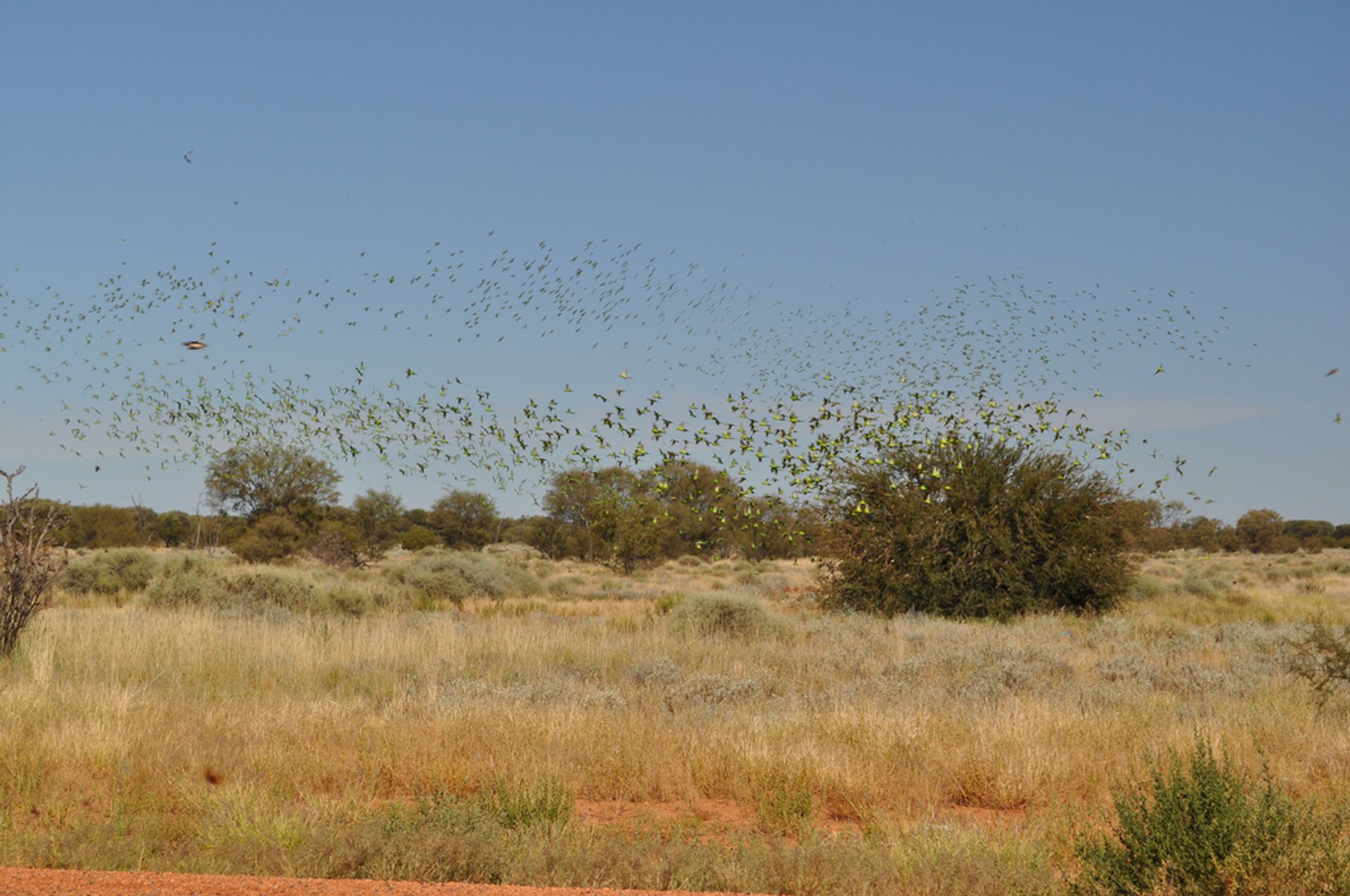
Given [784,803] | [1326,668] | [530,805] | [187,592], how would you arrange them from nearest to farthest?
[530,805] < [784,803] < [1326,668] < [187,592]

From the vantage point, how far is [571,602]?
2748 centimetres

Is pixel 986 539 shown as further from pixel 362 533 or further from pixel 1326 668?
pixel 362 533

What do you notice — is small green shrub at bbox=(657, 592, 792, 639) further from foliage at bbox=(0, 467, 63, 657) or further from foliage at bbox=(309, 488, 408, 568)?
foliage at bbox=(309, 488, 408, 568)

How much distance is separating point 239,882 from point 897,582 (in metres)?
21.4

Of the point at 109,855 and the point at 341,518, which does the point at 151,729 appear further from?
the point at 341,518

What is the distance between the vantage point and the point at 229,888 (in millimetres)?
5520

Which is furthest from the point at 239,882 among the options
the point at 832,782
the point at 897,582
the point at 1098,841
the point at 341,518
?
the point at 341,518

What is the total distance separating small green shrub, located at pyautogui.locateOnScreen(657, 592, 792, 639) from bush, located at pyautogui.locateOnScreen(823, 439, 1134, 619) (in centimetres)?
575

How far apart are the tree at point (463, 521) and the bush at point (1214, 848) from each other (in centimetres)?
6855

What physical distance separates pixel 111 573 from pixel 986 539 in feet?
72.7

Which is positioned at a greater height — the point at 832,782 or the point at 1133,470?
the point at 1133,470

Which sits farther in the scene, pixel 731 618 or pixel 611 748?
pixel 731 618

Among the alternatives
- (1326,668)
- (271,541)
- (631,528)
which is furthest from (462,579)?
(271,541)

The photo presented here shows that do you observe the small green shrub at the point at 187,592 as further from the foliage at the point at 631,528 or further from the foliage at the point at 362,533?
the foliage at the point at 362,533
